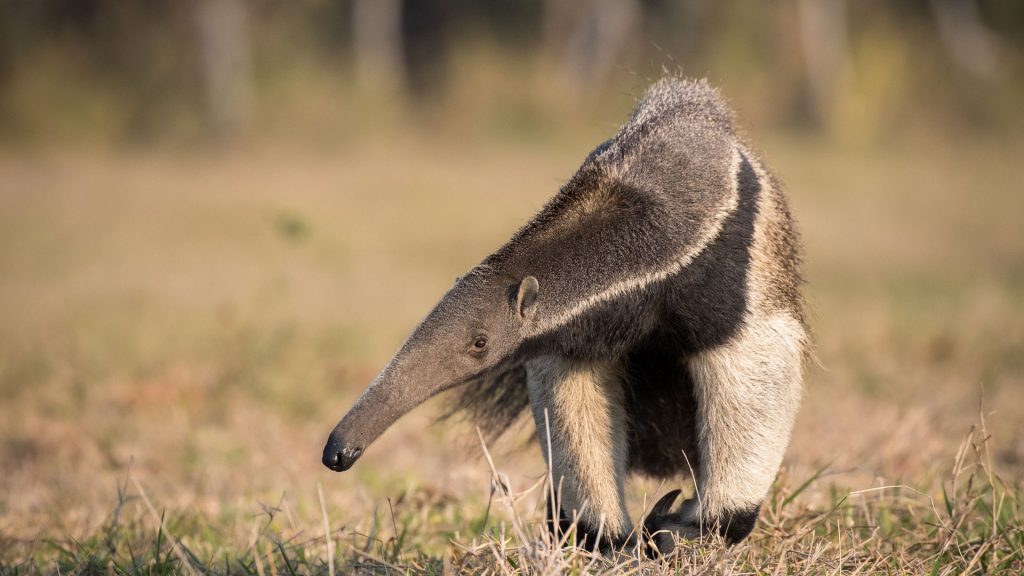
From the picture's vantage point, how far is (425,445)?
20.4ft

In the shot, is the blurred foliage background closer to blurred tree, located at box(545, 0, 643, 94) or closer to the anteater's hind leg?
blurred tree, located at box(545, 0, 643, 94)

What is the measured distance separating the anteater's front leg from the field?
18cm

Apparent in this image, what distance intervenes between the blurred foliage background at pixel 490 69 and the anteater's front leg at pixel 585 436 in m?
15.4

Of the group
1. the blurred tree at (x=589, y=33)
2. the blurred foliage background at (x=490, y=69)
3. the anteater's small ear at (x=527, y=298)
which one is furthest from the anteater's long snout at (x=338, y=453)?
the blurred tree at (x=589, y=33)

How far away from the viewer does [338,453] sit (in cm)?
268

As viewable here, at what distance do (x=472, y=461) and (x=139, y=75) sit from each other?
1601 cm

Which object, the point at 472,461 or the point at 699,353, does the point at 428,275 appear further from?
the point at 699,353

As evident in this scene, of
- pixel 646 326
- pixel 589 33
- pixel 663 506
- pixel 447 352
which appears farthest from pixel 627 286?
pixel 589 33

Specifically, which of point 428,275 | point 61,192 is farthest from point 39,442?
Result: point 61,192

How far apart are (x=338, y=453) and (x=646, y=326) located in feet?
2.84

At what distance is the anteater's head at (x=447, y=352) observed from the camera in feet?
8.92

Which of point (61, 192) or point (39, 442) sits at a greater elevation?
point (61, 192)

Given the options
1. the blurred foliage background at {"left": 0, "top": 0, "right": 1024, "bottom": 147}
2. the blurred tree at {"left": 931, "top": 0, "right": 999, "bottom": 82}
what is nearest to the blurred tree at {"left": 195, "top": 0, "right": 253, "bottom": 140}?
the blurred foliage background at {"left": 0, "top": 0, "right": 1024, "bottom": 147}

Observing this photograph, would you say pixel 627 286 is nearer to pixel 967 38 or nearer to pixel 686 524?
A: pixel 686 524
